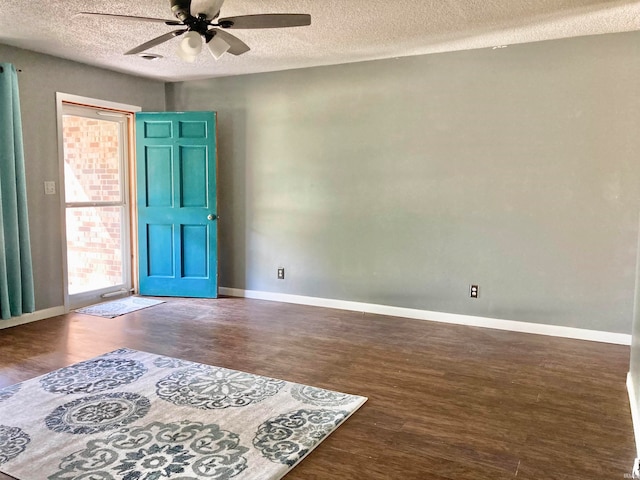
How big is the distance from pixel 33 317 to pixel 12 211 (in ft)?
3.41

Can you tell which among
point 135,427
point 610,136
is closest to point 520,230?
point 610,136

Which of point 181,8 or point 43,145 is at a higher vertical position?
point 181,8

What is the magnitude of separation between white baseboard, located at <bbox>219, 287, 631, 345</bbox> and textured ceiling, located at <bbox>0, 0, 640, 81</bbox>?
2.44m

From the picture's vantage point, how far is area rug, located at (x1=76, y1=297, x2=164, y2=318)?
4844 millimetres

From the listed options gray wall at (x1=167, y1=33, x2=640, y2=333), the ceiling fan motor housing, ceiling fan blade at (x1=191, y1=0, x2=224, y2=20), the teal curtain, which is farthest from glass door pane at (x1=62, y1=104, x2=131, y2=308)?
ceiling fan blade at (x1=191, y1=0, x2=224, y2=20)

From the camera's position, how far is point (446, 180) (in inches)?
180

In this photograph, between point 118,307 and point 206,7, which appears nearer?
point 206,7

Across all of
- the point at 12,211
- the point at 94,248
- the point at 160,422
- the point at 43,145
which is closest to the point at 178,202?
the point at 94,248

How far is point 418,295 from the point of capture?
188 inches

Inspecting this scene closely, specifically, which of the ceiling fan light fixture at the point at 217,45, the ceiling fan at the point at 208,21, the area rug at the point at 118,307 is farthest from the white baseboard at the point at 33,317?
the ceiling fan light fixture at the point at 217,45

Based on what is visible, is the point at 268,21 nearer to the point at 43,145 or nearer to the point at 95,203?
the point at 43,145

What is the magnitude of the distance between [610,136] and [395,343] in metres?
2.42

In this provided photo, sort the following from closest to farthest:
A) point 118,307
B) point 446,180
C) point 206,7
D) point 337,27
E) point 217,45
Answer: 1. point 206,7
2. point 217,45
3. point 337,27
4. point 446,180
5. point 118,307

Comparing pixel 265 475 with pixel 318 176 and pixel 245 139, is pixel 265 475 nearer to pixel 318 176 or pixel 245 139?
pixel 318 176
